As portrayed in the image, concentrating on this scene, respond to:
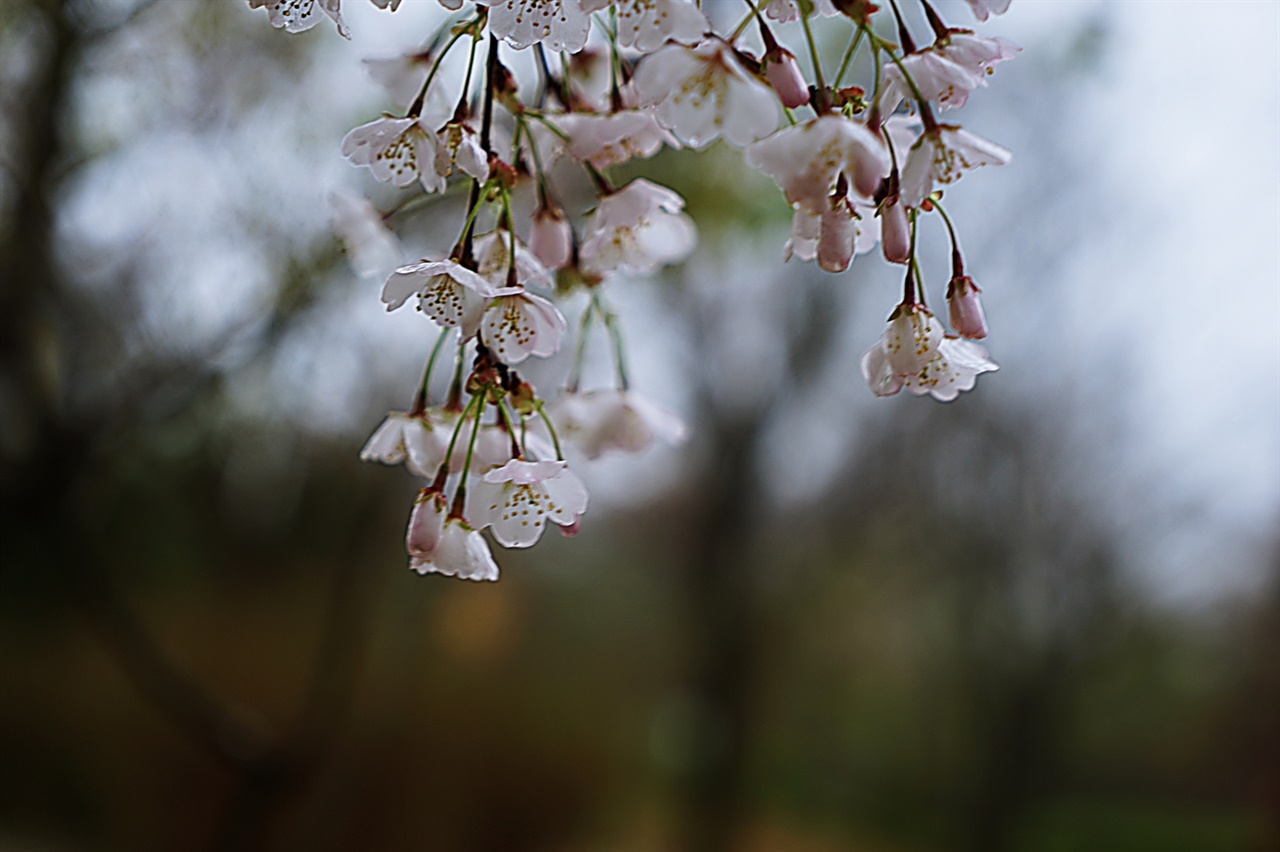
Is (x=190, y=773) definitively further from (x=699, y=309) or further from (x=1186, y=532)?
(x=1186, y=532)

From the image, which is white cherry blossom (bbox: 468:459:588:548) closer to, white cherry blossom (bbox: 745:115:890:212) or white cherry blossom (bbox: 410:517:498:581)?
white cherry blossom (bbox: 410:517:498:581)

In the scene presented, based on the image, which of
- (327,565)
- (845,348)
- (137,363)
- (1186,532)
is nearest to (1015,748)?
(1186,532)

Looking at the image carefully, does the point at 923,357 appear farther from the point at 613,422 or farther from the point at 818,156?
the point at 613,422

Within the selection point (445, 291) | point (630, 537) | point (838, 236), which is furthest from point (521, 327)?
point (630, 537)

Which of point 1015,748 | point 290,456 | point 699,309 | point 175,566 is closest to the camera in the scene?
point 290,456

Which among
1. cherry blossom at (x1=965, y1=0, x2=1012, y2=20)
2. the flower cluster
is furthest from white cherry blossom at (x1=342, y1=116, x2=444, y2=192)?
cherry blossom at (x1=965, y1=0, x2=1012, y2=20)

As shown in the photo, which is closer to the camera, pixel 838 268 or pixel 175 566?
pixel 838 268

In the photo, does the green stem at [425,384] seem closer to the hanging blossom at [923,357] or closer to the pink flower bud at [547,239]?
the pink flower bud at [547,239]
